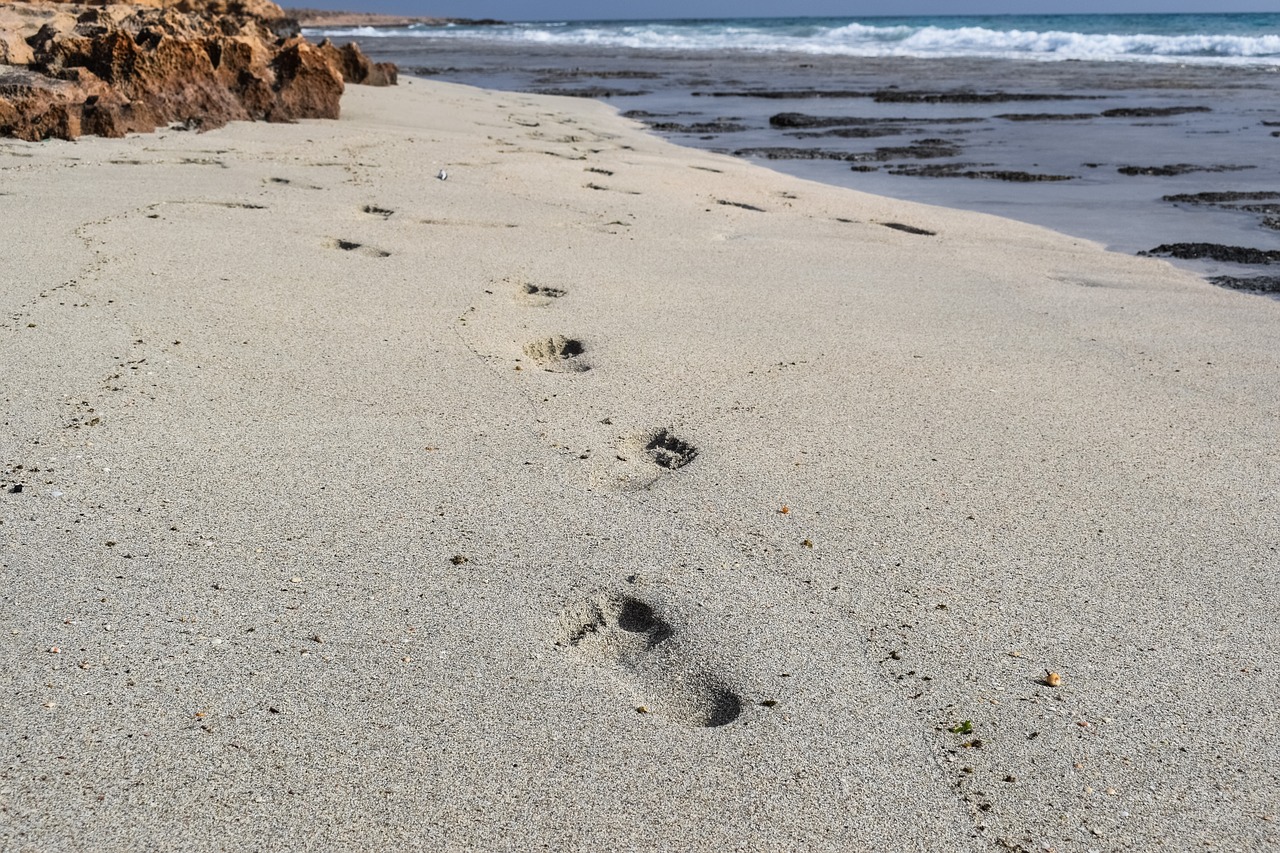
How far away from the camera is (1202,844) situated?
1.41 metres

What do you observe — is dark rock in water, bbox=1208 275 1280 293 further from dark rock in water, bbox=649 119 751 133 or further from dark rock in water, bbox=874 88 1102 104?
dark rock in water, bbox=874 88 1102 104

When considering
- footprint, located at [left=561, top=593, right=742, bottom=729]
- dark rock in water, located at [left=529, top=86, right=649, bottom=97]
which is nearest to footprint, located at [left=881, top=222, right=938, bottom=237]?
footprint, located at [left=561, top=593, right=742, bottom=729]

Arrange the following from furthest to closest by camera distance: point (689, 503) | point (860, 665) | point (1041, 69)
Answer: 1. point (1041, 69)
2. point (689, 503)
3. point (860, 665)

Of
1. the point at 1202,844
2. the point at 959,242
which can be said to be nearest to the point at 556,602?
the point at 1202,844

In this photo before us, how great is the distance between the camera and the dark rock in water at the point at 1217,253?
4.59m

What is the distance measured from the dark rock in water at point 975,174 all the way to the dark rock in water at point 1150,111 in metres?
4.43

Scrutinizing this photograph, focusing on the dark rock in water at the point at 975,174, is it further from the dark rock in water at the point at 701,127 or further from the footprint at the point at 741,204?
the dark rock in water at the point at 701,127

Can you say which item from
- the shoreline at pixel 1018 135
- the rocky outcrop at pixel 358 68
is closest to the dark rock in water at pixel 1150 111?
the shoreline at pixel 1018 135

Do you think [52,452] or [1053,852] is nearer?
[1053,852]

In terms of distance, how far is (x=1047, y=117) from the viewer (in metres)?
10.4

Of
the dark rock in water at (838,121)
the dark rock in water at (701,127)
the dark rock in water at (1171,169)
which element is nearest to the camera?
the dark rock in water at (1171,169)

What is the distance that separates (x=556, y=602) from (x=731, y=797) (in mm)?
544

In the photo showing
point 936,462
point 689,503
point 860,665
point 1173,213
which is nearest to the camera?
point 860,665

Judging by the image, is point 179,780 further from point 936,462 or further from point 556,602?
point 936,462
